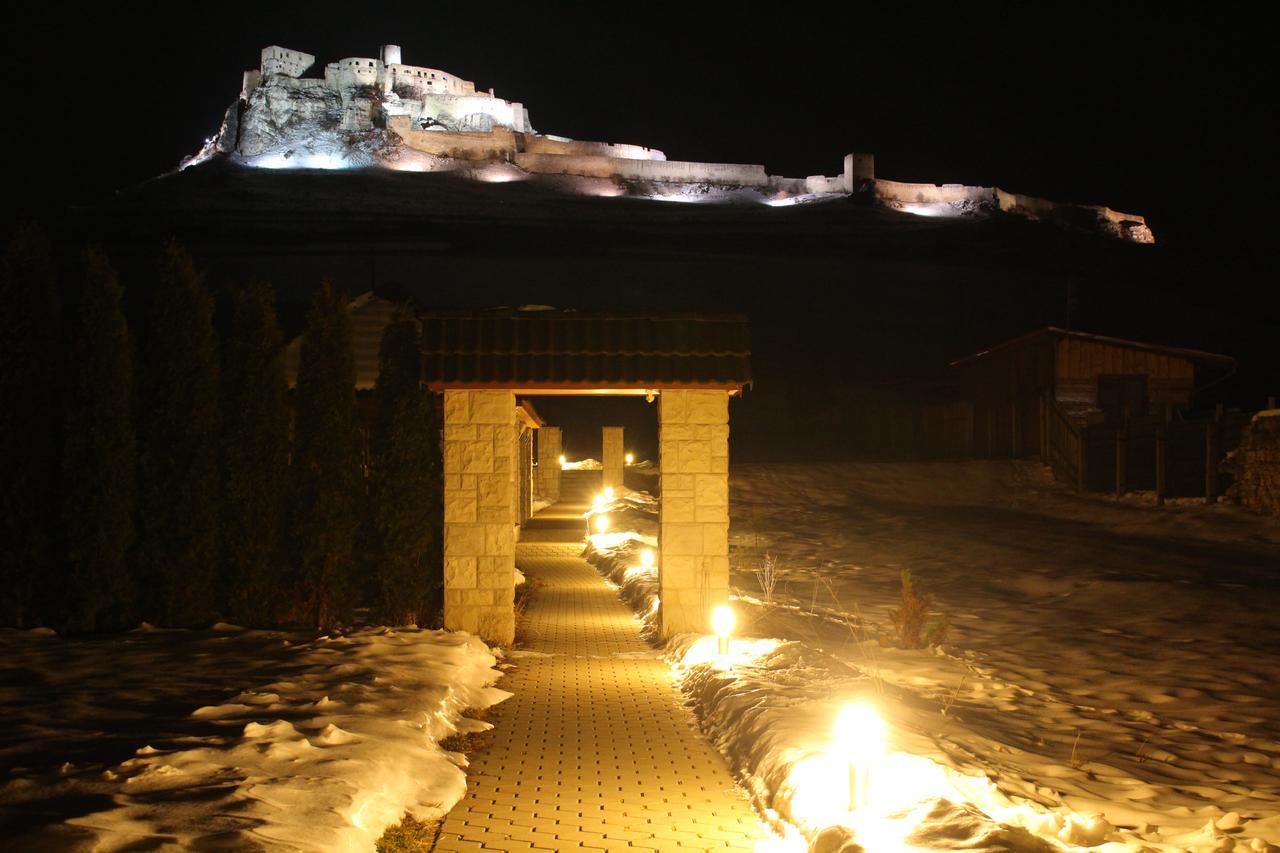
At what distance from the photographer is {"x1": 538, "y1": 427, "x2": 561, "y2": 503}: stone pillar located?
3519 cm

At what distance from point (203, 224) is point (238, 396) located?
263ft

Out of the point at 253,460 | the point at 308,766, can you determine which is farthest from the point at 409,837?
the point at 253,460

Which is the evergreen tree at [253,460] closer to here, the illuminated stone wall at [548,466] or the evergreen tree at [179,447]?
the evergreen tree at [179,447]

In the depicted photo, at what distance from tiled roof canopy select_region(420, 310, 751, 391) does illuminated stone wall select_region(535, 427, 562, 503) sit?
24.7 m

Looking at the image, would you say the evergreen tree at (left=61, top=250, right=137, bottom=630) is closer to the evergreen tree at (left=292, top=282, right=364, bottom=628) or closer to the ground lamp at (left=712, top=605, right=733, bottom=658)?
the evergreen tree at (left=292, top=282, right=364, bottom=628)

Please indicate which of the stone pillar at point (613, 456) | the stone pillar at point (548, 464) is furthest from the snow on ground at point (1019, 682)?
the stone pillar at point (548, 464)

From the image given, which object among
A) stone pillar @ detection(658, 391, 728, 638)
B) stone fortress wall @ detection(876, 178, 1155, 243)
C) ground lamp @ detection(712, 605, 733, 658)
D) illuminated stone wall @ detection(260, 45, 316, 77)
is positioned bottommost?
ground lamp @ detection(712, 605, 733, 658)

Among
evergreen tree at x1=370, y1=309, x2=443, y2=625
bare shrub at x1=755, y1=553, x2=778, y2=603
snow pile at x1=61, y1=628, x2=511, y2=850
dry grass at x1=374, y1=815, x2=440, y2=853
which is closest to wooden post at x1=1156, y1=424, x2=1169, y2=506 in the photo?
bare shrub at x1=755, y1=553, x2=778, y2=603

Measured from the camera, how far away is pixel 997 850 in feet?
12.8

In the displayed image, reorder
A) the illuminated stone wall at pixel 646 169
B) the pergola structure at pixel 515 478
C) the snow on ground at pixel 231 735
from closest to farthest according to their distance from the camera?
the snow on ground at pixel 231 735, the pergola structure at pixel 515 478, the illuminated stone wall at pixel 646 169

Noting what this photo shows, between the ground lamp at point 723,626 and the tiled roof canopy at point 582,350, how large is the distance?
259 cm

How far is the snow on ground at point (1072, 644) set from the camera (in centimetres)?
590

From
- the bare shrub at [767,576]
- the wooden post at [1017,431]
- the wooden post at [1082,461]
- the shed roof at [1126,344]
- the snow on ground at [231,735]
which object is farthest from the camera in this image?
the wooden post at [1017,431]

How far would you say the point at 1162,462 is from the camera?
795 inches
